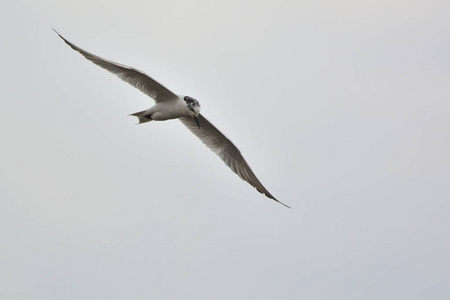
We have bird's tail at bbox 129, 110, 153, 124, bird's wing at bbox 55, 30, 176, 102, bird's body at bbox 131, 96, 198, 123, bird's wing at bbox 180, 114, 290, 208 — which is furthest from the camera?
bird's wing at bbox 180, 114, 290, 208

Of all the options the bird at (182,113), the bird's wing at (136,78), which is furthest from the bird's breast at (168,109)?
the bird's wing at (136,78)

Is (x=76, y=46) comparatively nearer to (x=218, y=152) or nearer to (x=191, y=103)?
(x=191, y=103)

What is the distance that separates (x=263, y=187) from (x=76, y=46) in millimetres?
7094

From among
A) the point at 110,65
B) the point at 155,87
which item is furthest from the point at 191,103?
the point at 110,65

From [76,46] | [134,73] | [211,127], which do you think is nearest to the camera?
[76,46]

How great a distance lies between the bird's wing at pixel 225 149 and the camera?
24125mm

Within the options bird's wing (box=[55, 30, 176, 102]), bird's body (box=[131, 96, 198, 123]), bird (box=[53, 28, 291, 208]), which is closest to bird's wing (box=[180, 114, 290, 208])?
bird (box=[53, 28, 291, 208])

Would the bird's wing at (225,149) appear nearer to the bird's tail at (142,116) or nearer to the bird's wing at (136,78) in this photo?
the bird's tail at (142,116)

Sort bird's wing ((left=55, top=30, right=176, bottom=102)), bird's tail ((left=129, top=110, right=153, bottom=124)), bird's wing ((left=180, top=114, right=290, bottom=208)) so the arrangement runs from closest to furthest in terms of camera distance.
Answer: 1. bird's wing ((left=55, top=30, right=176, bottom=102))
2. bird's tail ((left=129, top=110, right=153, bottom=124))
3. bird's wing ((left=180, top=114, right=290, bottom=208))

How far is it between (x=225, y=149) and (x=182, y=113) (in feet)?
7.97

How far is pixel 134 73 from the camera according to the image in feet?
71.7

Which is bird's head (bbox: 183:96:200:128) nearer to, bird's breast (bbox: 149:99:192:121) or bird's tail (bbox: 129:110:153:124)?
bird's breast (bbox: 149:99:192:121)

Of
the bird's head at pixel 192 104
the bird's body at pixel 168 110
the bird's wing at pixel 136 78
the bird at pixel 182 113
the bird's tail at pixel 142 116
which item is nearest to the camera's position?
the bird's wing at pixel 136 78

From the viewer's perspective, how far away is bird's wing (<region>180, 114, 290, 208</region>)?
24125mm
